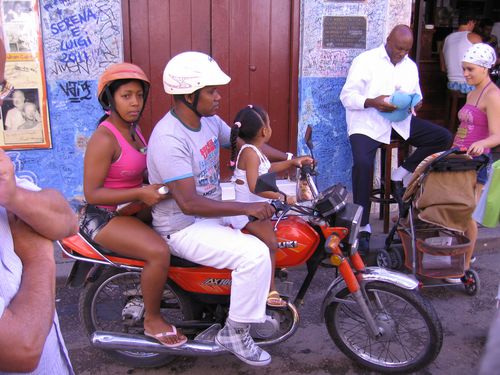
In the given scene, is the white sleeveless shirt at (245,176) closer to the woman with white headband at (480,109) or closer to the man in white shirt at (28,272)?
the man in white shirt at (28,272)

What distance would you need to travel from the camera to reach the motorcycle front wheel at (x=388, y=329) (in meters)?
3.18

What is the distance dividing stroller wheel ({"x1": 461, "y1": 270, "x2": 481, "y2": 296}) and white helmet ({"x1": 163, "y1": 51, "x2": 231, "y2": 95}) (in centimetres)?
276

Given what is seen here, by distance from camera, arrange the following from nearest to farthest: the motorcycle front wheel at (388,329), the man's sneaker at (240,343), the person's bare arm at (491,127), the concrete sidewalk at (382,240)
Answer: the man's sneaker at (240,343) < the motorcycle front wheel at (388,329) < the person's bare arm at (491,127) < the concrete sidewalk at (382,240)

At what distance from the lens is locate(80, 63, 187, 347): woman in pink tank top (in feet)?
9.85

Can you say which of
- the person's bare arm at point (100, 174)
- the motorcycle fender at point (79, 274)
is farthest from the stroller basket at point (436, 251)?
the motorcycle fender at point (79, 274)

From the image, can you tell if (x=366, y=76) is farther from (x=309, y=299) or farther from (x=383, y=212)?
(x=309, y=299)

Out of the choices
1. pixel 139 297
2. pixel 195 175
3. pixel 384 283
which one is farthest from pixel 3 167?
pixel 384 283

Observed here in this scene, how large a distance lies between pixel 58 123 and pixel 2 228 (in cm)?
428

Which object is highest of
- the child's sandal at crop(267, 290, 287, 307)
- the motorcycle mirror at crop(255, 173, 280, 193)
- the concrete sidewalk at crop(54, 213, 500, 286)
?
the motorcycle mirror at crop(255, 173, 280, 193)

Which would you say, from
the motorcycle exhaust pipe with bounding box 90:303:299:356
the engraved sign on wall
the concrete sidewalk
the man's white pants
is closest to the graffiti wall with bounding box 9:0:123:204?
the concrete sidewalk

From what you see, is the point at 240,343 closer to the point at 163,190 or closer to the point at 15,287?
the point at 163,190

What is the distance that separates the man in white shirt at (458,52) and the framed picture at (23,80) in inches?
193

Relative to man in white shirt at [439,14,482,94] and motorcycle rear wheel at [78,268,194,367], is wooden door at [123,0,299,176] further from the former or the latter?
motorcycle rear wheel at [78,268,194,367]

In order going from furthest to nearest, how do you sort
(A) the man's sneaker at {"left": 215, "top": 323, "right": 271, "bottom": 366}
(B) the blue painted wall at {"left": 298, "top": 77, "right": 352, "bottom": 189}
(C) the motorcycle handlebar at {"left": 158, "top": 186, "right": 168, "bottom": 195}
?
1. (B) the blue painted wall at {"left": 298, "top": 77, "right": 352, "bottom": 189}
2. (A) the man's sneaker at {"left": 215, "top": 323, "right": 271, "bottom": 366}
3. (C) the motorcycle handlebar at {"left": 158, "top": 186, "right": 168, "bottom": 195}
